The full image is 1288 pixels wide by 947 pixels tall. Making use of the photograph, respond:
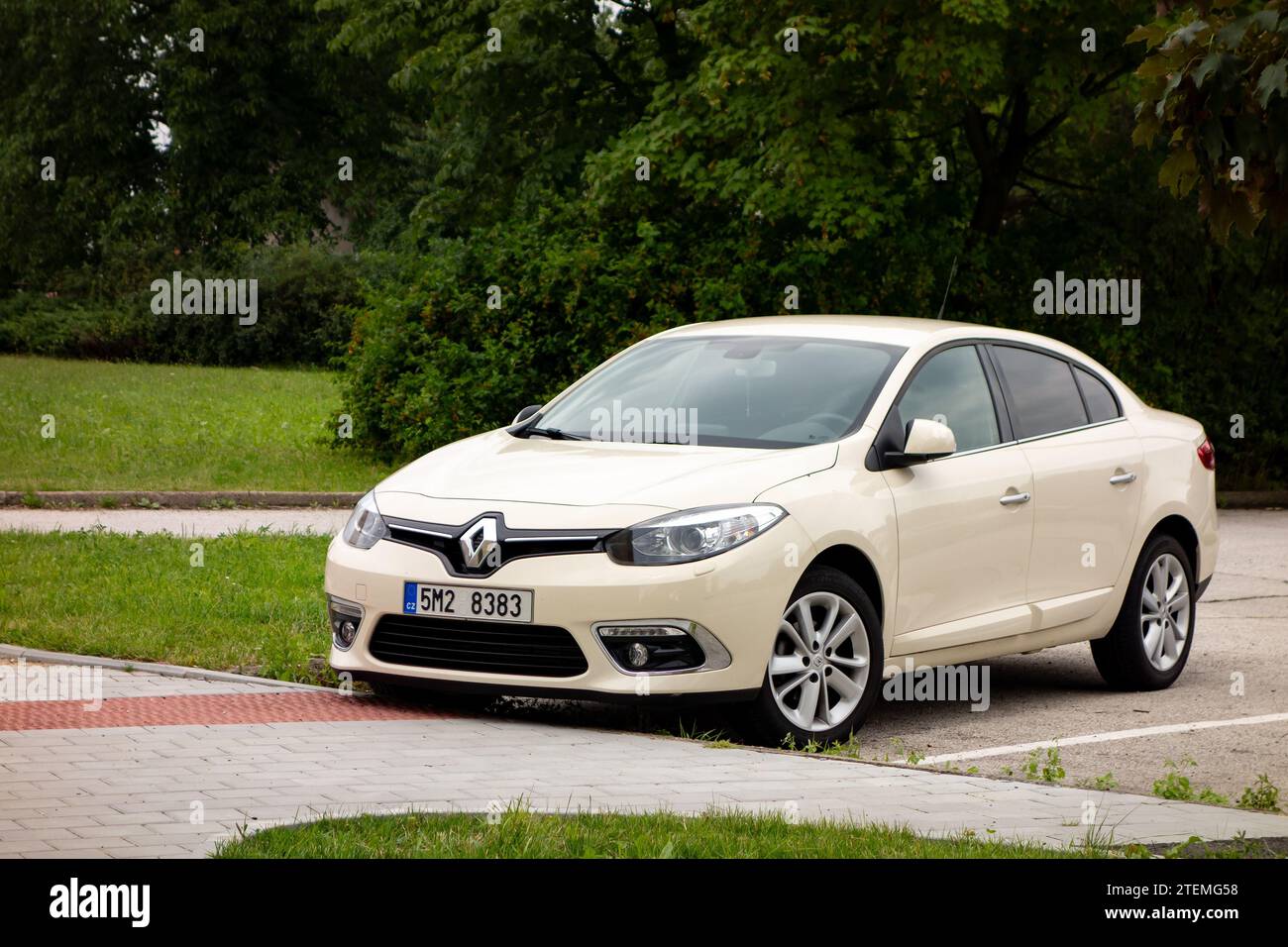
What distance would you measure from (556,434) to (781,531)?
163 centimetres

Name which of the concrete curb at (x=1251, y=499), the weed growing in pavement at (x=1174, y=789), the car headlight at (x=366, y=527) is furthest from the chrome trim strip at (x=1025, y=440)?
the concrete curb at (x=1251, y=499)

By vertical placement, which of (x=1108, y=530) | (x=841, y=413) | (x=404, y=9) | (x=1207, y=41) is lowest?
(x=1108, y=530)

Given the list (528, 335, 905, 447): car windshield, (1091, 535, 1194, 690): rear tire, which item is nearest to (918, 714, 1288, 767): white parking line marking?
(1091, 535, 1194, 690): rear tire

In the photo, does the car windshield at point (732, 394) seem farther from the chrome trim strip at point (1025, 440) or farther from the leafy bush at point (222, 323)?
the leafy bush at point (222, 323)

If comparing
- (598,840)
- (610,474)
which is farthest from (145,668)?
(598,840)

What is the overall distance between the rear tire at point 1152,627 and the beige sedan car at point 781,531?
16mm

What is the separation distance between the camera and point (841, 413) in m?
8.27
